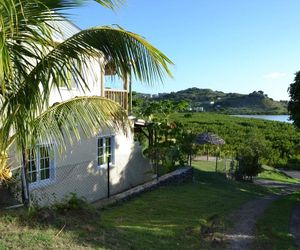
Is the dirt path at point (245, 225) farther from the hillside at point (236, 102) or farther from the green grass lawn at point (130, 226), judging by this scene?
the hillside at point (236, 102)

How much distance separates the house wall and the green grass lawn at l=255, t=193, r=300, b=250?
13.5 feet

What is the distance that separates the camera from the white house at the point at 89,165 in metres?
11.0

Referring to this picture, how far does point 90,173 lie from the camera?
13336 millimetres

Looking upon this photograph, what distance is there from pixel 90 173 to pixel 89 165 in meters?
0.30

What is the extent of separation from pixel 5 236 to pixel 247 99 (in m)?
129

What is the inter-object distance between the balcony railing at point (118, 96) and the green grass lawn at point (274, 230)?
6.67 meters

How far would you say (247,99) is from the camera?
130 meters

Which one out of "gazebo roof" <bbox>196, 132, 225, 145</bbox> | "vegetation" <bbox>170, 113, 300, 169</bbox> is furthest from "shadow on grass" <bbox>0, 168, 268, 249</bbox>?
"vegetation" <bbox>170, 113, 300, 169</bbox>

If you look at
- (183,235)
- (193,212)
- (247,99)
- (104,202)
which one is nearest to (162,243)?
(183,235)

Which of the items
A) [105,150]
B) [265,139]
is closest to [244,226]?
[105,150]

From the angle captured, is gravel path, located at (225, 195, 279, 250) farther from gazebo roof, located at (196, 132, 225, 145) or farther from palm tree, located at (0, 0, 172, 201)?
gazebo roof, located at (196, 132, 225, 145)

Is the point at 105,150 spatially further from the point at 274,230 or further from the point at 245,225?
the point at 274,230

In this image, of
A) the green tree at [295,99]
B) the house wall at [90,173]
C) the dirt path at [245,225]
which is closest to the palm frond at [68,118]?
the house wall at [90,173]

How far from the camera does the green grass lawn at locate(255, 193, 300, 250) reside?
8.55 m
